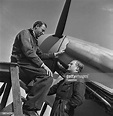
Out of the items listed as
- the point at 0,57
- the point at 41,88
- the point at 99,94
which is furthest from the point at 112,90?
the point at 0,57

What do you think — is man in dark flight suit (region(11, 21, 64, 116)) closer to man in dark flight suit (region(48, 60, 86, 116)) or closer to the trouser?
the trouser

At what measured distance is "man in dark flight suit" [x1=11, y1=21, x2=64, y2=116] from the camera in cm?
391

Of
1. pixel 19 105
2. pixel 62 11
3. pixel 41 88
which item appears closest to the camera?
pixel 19 105

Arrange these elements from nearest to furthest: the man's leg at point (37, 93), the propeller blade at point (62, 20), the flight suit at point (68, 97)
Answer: the man's leg at point (37, 93), the flight suit at point (68, 97), the propeller blade at point (62, 20)

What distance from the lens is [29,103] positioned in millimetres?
3861

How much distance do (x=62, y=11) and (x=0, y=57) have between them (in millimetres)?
2210

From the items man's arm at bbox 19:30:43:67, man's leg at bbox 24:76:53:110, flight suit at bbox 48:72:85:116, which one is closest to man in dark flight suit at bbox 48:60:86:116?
flight suit at bbox 48:72:85:116

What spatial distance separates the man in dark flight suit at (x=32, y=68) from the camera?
391cm

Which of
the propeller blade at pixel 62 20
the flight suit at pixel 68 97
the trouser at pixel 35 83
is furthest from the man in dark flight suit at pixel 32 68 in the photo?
the propeller blade at pixel 62 20

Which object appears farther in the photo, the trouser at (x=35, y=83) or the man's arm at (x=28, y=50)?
the man's arm at (x=28, y=50)

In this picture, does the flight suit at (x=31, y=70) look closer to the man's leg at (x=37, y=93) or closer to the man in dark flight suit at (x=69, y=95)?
the man's leg at (x=37, y=93)

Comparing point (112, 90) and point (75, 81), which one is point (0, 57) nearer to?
point (75, 81)

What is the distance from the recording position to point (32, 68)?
4184mm

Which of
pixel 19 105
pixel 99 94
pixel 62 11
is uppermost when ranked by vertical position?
pixel 62 11
